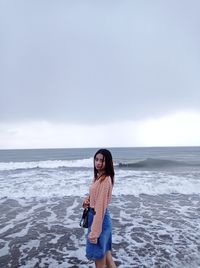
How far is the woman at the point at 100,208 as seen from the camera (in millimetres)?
3082

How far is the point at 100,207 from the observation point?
3.07 metres

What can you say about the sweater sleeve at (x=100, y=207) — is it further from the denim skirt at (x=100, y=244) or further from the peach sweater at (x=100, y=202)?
the denim skirt at (x=100, y=244)

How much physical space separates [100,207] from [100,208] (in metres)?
0.01

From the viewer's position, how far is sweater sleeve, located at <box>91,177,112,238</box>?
307cm

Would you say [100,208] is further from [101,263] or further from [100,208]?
[101,263]

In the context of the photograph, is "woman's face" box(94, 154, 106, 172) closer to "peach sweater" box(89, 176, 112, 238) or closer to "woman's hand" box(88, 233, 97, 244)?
"peach sweater" box(89, 176, 112, 238)

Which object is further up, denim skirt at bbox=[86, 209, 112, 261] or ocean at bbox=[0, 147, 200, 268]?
denim skirt at bbox=[86, 209, 112, 261]

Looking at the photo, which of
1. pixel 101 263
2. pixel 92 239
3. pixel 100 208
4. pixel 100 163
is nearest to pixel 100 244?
pixel 92 239

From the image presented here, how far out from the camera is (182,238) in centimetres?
616

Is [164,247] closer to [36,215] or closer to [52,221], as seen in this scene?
[52,221]

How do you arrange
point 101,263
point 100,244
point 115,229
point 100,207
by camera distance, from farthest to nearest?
point 115,229, point 101,263, point 100,244, point 100,207

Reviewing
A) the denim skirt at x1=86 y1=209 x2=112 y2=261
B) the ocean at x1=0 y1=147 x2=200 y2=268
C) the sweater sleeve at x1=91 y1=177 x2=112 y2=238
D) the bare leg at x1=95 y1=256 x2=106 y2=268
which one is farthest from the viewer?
the ocean at x1=0 y1=147 x2=200 y2=268

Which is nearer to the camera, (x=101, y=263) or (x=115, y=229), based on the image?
(x=101, y=263)

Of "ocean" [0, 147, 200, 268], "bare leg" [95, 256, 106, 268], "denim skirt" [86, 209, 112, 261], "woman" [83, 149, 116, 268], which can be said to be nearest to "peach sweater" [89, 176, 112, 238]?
"woman" [83, 149, 116, 268]
